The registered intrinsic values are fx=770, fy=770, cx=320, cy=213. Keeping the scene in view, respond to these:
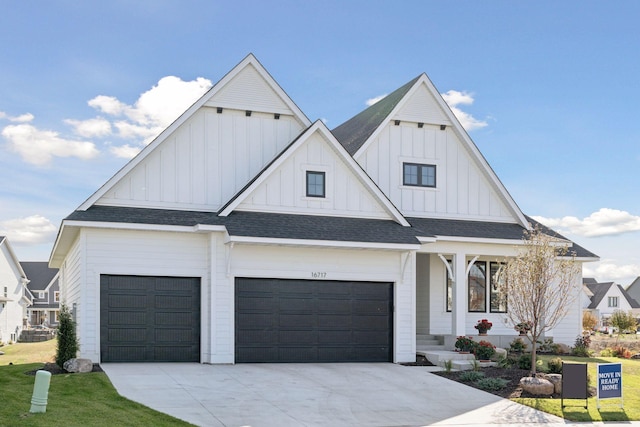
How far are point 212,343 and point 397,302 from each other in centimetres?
→ 571

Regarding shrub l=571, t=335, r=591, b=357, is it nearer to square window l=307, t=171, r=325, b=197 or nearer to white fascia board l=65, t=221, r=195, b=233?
square window l=307, t=171, r=325, b=197

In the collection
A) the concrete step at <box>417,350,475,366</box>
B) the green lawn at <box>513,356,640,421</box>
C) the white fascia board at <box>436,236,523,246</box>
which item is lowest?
the green lawn at <box>513,356,640,421</box>

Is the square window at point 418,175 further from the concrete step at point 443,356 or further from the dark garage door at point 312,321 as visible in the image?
the concrete step at point 443,356

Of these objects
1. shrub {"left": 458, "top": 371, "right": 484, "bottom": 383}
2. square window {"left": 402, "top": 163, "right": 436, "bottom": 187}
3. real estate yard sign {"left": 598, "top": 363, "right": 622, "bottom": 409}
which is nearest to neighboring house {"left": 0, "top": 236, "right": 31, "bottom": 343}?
square window {"left": 402, "top": 163, "right": 436, "bottom": 187}

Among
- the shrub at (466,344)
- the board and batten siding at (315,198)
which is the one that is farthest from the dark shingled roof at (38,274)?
the shrub at (466,344)

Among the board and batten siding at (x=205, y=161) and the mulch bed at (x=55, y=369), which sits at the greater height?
the board and batten siding at (x=205, y=161)

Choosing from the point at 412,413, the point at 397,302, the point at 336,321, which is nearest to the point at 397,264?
the point at 397,302

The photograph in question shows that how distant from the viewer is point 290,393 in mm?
16969

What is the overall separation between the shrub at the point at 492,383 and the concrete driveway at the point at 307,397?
1.38 feet

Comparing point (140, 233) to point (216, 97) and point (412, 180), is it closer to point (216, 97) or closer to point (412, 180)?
point (216, 97)

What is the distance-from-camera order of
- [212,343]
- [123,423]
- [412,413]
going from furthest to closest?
[212,343] → [412,413] → [123,423]

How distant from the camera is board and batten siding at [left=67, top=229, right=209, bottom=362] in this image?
20609 mm

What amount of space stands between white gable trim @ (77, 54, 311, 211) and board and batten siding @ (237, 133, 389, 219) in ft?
5.77

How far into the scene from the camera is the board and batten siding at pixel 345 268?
21766 mm
